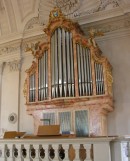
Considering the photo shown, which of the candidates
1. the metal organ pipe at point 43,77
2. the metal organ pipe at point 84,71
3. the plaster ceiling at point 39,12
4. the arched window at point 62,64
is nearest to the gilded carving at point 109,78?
the metal organ pipe at point 84,71

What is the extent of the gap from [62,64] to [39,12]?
113 inches

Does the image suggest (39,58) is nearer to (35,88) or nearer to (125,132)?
(35,88)

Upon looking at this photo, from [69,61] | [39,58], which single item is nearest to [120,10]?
[69,61]

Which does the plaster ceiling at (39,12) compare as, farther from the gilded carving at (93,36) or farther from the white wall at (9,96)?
the white wall at (9,96)

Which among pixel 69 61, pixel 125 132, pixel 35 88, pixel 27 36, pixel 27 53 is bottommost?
pixel 125 132

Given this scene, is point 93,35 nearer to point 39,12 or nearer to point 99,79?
point 99,79

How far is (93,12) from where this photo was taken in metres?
8.12

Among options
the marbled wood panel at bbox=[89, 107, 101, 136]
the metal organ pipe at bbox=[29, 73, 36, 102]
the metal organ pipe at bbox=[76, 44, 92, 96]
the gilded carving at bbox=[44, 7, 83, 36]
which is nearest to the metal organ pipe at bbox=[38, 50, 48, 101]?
the metal organ pipe at bbox=[29, 73, 36, 102]

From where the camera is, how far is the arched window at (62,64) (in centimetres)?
693

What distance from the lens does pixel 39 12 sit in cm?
918

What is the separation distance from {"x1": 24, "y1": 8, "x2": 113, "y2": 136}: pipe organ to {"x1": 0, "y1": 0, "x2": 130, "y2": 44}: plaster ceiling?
85 centimetres

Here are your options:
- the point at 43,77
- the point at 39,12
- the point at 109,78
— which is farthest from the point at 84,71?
the point at 39,12

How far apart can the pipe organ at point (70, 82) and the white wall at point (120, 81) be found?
0.26 metres

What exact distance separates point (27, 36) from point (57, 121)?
3.57 m
